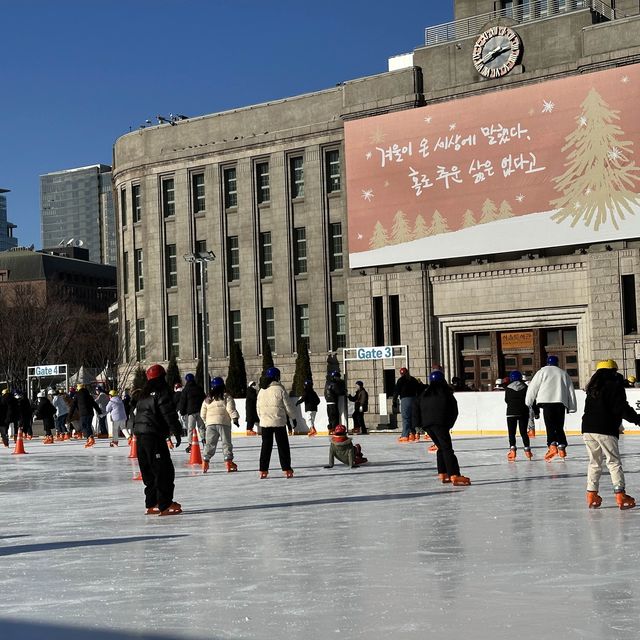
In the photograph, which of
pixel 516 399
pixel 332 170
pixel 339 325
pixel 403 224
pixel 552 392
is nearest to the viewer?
pixel 552 392

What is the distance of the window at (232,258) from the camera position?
60125 millimetres

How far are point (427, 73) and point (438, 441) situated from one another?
123ft

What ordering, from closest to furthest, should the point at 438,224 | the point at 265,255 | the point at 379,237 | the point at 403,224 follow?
the point at 438,224 < the point at 403,224 < the point at 379,237 < the point at 265,255

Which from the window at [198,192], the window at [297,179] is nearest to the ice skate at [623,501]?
the window at [297,179]

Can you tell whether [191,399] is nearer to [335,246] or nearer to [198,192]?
[335,246]

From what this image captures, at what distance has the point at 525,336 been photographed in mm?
47875

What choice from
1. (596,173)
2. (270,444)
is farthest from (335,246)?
(270,444)

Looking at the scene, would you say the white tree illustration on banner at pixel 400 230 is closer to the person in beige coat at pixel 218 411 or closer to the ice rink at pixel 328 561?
the person in beige coat at pixel 218 411

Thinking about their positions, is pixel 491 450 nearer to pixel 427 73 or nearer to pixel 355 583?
pixel 355 583

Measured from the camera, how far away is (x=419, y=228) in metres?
49.3

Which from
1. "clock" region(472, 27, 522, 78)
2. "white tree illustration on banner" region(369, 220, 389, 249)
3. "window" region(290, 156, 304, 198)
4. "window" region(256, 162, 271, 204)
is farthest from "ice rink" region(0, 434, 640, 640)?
"window" region(256, 162, 271, 204)

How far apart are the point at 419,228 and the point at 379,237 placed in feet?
6.70

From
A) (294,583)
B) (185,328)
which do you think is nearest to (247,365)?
(185,328)

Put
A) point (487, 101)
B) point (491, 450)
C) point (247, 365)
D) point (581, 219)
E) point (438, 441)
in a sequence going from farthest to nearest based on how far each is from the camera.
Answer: point (247, 365), point (487, 101), point (581, 219), point (491, 450), point (438, 441)
